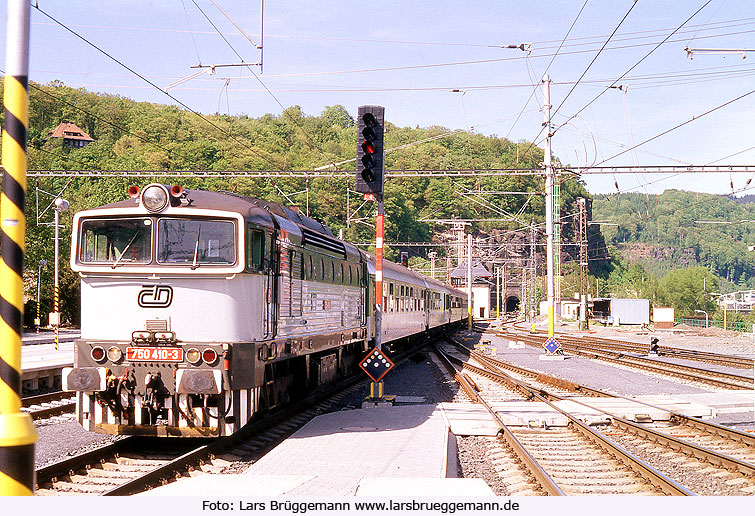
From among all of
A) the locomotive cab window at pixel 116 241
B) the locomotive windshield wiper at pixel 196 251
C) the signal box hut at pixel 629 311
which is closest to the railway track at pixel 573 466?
the locomotive windshield wiper at pixel 196 251

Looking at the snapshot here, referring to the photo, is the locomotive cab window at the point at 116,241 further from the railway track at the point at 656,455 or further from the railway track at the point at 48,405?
the railway track at the point at 656,455

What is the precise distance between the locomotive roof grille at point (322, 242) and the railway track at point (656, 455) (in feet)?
16.8

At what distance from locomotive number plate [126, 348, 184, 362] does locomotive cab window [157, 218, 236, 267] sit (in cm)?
124

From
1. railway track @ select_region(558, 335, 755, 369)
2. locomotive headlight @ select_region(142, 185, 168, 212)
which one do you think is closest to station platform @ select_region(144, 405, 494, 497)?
locomotive headlight @ select_region(142, 185, 168, 212)

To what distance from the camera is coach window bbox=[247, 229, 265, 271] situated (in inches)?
434

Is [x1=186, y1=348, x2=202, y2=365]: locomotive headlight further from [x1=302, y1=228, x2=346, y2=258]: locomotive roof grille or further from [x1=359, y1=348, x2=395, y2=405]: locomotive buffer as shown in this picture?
[x1=359, y1=348, x2=395, y2=405]: locomotive buffer

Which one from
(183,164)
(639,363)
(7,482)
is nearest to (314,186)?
(183,164)

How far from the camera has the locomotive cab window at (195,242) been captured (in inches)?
425

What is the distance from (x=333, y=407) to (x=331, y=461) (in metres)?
6.56

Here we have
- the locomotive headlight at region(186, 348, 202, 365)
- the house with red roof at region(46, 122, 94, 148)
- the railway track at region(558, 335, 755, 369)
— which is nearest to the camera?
the locomotive headlight at region(186, 348, 202, 365)

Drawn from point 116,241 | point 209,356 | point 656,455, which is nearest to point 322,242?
point 116,241

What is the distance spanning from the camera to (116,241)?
11.1 meters

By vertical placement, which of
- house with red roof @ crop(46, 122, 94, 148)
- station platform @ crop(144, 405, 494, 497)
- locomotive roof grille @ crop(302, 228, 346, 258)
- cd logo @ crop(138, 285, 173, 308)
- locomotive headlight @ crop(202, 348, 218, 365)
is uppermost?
house with red roof @ crop(46, 122, 94, 148)

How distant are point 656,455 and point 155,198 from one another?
8.13 meters
